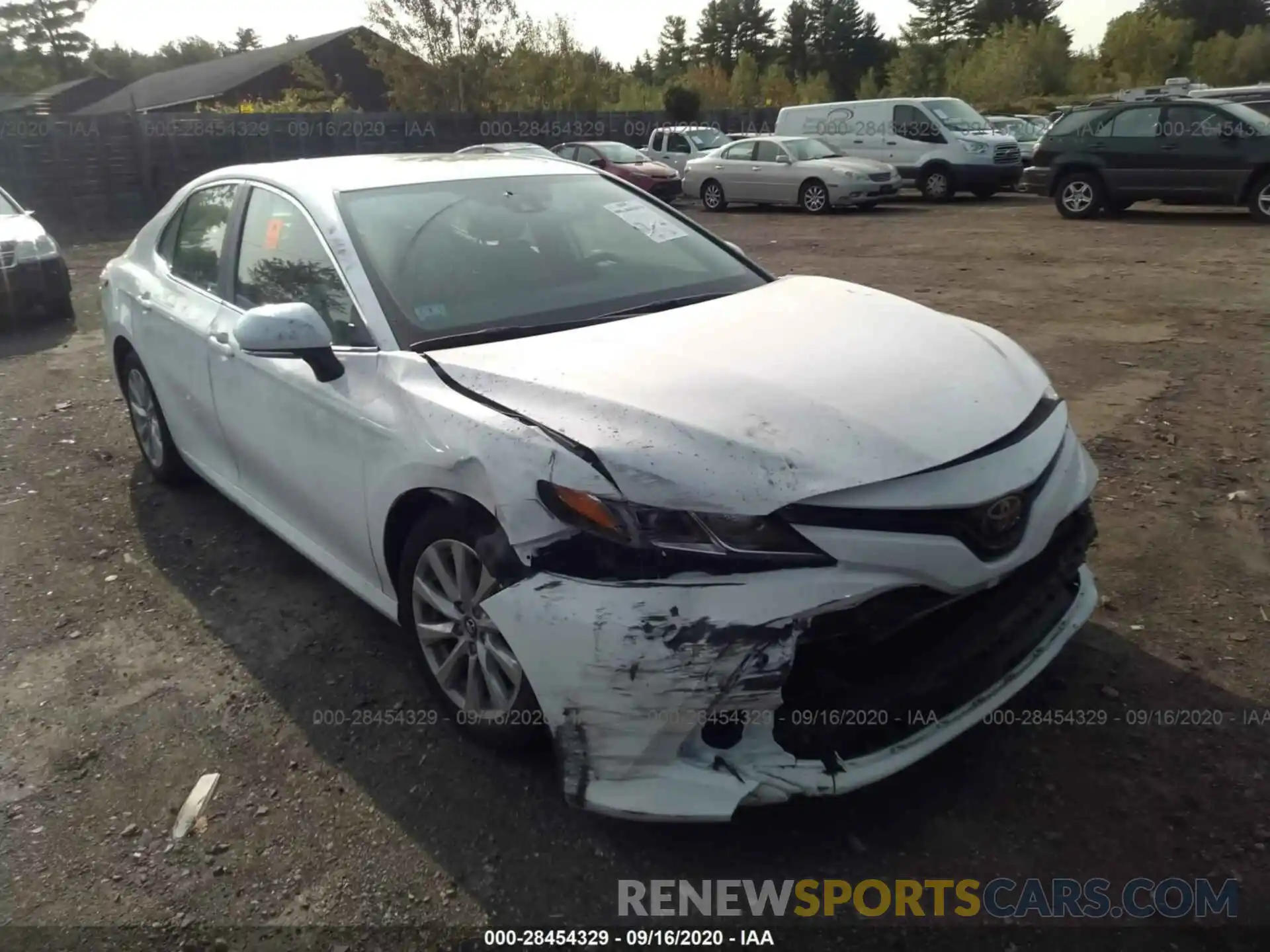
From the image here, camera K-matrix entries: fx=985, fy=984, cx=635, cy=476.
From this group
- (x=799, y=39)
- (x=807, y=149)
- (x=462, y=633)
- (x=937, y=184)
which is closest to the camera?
(x=462, y=633)

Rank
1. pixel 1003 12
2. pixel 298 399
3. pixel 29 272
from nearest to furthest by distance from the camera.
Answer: pixel 298 399 < pixel 29 272 < pixel 1003 12

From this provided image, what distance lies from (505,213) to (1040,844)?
265 centimetres

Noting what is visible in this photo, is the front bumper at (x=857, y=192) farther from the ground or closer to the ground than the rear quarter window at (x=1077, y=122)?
closer to the ground

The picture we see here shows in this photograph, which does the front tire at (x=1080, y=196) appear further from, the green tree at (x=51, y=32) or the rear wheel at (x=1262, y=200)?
the green tree at (x=51, y=32)

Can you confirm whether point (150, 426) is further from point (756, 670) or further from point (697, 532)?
point (756, 670)

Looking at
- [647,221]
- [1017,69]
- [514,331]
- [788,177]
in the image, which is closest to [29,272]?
[647,221]

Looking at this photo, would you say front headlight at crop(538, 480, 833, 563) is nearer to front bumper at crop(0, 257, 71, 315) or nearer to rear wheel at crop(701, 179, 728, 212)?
front bumper at crop(0, 257, 71, 315)

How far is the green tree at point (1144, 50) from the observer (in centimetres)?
4584

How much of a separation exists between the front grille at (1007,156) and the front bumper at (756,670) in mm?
18818

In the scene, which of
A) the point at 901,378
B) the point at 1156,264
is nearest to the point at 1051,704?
the point at 901,378

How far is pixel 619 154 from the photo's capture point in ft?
69.1

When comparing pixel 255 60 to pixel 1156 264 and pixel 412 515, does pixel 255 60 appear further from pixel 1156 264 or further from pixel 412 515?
pixel 412 515

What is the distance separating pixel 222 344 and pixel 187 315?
0.48m

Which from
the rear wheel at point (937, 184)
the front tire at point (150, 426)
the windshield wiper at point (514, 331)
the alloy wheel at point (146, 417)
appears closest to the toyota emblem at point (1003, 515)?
the windshield wiper at point (514, 331)
